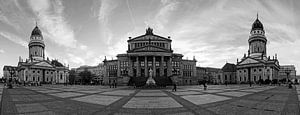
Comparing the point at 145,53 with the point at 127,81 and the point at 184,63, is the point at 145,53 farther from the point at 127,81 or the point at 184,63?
the point at 184,63

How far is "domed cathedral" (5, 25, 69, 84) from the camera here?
9274cm

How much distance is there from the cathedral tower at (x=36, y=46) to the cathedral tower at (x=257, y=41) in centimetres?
12003

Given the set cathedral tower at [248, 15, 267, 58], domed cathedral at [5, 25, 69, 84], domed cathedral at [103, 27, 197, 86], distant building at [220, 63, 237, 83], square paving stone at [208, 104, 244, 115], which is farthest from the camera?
distant building at [220, 63, 237, 83]

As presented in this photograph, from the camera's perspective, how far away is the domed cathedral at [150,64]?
210 feet

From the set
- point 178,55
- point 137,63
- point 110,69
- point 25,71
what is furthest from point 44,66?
point 178,55

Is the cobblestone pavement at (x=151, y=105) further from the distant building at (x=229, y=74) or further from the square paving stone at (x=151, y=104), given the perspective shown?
the distant building at (x=229, y=74)

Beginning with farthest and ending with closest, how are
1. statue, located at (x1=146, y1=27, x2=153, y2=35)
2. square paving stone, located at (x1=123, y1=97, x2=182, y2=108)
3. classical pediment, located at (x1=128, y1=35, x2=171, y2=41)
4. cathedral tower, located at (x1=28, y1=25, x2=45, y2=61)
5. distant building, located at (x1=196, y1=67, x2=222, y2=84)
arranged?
distant building, located at (x1=196, y1=67, x2=222, y2=84), cathedral tower, located at (x1=28, y1=25, x2=45, y2=61), statue, located at (x1=146, y1=27, x2=153, y2=35), classical pediment, located at (x1=128, y1=35, x2=171, y2=41), square paving stone, located at (x1=123, y1=97, x2=182, y2=108)

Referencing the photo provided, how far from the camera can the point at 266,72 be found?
84.7 metres

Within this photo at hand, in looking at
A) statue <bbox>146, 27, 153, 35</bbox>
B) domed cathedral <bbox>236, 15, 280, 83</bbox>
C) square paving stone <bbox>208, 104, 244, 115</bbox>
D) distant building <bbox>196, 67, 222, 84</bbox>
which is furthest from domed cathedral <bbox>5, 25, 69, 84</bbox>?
domed cathedral <bbox>236, 15, 280, 83</bbox>

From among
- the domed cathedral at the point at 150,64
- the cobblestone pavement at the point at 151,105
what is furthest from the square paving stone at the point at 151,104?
the domed cathedral at the point at 150,64

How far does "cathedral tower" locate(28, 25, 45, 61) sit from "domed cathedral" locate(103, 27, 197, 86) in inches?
1747

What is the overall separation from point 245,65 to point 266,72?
9.74m

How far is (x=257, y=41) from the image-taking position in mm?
94500

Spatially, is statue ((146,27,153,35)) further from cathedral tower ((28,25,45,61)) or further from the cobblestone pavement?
the cobblestone pavement
